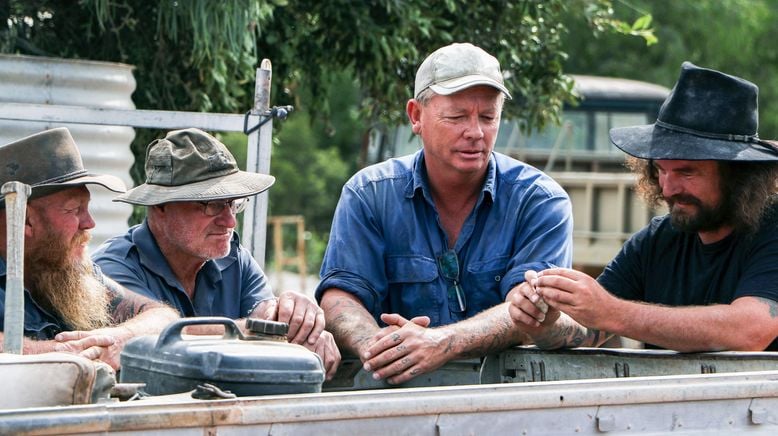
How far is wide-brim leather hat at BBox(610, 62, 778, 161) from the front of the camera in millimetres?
3994

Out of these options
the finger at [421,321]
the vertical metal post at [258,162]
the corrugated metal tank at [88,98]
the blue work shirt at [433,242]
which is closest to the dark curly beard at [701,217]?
the blue work shirt at [433,242]

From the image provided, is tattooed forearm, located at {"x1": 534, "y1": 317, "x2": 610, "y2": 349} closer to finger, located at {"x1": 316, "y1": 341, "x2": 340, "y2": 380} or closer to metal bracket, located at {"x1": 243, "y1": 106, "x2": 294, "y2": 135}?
finger, located at {"x1": 316, "y1": 341, "x2": 340, "y2": 380}

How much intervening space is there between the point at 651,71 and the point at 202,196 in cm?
1854

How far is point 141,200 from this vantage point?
13.5 feet

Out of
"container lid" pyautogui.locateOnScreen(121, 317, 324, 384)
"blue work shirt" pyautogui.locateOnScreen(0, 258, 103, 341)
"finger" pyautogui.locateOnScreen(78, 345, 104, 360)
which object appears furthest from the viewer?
"blue work shirt" pyautogui.locateOnScreen(0, 258, 103, 341)

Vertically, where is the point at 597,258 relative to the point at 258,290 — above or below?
below

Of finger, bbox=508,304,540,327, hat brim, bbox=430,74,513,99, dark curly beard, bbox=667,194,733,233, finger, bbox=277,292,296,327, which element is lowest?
finger, bbox=277,292,296,327

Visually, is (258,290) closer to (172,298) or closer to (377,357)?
(172,298)

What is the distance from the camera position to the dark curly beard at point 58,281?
367cm

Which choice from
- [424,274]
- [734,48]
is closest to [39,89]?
[424,274]

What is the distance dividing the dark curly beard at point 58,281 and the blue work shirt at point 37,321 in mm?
18

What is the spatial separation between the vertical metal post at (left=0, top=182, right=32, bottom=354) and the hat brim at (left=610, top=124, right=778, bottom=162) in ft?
6.68

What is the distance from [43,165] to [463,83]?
139cm

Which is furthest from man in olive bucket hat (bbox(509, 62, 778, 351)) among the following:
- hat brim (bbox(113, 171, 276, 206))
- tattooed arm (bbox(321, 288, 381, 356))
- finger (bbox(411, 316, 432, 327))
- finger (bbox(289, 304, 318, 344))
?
hat brim (bbox(113, 171, 276, 206))
